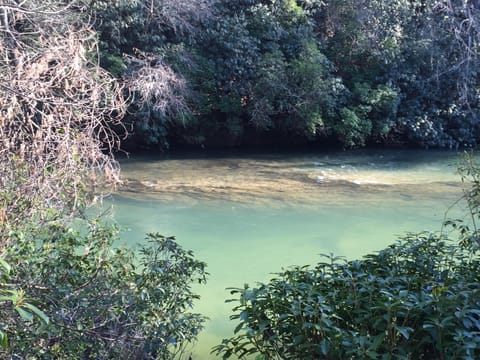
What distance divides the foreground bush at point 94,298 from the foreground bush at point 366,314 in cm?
49

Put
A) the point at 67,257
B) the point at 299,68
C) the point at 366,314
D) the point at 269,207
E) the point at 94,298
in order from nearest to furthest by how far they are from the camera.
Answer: the point at 366,314
the point at 94,298
the point at 67,257
the point at 269,207
the point at 299,68

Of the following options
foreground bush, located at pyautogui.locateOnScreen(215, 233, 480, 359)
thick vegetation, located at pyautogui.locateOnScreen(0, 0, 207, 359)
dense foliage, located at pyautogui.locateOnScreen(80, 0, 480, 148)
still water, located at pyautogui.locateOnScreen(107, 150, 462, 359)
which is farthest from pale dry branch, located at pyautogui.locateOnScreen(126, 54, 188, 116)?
foreground bush, located at pyautogui.locateOnScreen(215, 233, 480, 359)

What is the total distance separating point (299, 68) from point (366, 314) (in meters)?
12.4

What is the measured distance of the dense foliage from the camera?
13.6 metres

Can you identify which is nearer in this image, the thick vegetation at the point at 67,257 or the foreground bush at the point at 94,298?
the foreground bush at the point at 94,298

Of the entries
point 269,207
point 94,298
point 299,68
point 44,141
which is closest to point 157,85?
point 299,68

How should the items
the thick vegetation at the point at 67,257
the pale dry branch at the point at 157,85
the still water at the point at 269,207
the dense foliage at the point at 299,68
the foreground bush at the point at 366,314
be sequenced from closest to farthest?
the foreground bush at the point at 366,314, the thick vegetation at the point at 67,257, the still water at the point at 269,207, the pale dry branch at the point at 157,85, the dense foliage at the point at 299,68

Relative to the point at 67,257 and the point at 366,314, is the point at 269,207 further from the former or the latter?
the point at 366,314

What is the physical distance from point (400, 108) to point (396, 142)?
114 cm

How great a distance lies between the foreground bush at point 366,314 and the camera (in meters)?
2.26

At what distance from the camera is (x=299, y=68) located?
1442 centimetres

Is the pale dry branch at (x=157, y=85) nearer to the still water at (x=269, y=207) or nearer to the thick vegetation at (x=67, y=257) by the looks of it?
the still water at (x=269, y=207)

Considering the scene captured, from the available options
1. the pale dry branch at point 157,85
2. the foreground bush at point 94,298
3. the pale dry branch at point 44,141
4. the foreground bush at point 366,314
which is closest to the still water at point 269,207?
the foreground bush at point 94,298

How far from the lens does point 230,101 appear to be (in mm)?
15016
